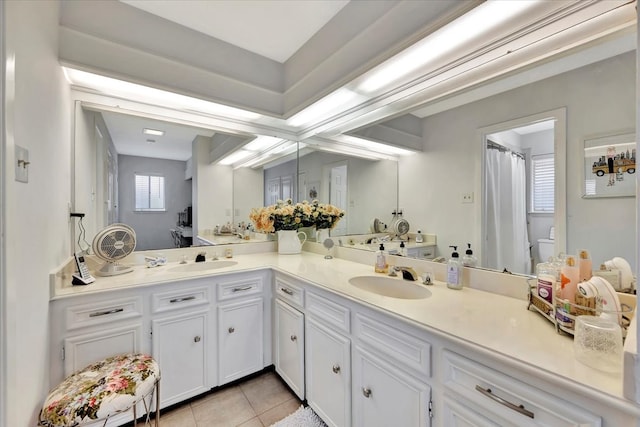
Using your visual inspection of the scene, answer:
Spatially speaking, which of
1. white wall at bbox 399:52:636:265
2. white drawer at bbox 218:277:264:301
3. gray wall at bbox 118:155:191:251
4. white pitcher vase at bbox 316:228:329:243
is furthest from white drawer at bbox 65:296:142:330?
white wall at bbox 399:52:636:265

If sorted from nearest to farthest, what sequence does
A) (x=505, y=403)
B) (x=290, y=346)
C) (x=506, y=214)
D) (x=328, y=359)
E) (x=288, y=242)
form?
(x=505, y=403) → (x=506, y=214) → (x=328, y=359) → (x=290, y=346) → (x=288, y=242)

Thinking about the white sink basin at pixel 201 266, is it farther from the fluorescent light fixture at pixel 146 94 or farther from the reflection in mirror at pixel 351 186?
the fluorescent light fixture at pixel 146 94

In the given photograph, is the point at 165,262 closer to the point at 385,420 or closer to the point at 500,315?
the point at 385,420

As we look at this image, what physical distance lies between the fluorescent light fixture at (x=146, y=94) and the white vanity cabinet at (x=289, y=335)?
1.43m

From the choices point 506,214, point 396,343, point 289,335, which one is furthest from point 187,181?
point 506,214

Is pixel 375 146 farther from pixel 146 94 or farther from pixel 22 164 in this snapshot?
pixel 22 164

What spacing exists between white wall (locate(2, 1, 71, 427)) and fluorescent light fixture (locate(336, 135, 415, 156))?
185 centimetres

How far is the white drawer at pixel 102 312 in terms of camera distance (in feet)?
4.42

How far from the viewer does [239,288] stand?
1865 millimetres

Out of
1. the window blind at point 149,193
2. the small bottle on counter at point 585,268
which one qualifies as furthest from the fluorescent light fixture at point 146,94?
the small bottle on counter at point 585,268

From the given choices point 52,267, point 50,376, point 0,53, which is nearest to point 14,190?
point 0,53

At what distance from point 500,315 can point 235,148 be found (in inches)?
93.4

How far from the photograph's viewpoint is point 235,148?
2484mm

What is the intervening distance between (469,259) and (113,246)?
2216 millimetres
